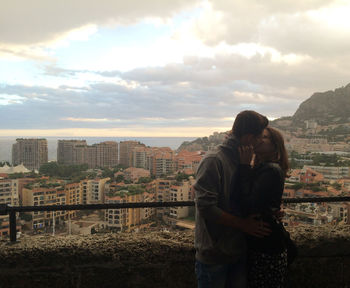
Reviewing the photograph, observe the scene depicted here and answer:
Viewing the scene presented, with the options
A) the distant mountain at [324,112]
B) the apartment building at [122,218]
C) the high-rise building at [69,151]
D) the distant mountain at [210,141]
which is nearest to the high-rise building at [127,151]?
the high-rise building at [69,151]

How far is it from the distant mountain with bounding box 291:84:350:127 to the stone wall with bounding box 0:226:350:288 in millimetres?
3938

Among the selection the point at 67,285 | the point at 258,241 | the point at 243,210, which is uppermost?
the point at 243,210

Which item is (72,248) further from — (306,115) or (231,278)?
(306,115)

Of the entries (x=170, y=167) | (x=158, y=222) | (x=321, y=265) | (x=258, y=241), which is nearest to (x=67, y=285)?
(x=158, y=222)

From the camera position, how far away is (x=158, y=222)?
8.71 feet

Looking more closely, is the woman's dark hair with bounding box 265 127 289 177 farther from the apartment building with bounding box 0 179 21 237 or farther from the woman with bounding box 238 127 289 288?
the apartment building with bounding box 0 179 21 237

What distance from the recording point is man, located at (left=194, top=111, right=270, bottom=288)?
4.54ft

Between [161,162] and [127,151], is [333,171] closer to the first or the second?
[161,162]

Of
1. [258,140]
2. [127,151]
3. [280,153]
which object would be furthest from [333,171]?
[127,151]

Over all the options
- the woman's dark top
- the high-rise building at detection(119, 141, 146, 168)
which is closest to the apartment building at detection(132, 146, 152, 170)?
the high-rise building at detection(119, 141, 146, 168)

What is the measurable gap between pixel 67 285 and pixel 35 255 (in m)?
0.34

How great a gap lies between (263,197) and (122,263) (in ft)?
4.37

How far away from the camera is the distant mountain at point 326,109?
5834mm

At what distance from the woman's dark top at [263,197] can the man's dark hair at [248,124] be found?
186mm
